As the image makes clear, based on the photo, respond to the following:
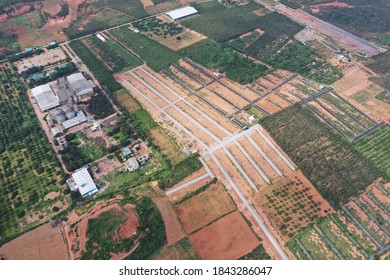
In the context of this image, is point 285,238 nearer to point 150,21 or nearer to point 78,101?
point 78,101

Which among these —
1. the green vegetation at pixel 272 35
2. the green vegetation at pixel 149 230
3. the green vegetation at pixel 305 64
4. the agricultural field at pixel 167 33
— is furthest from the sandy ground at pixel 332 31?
the green vegetation at pixel 149 230

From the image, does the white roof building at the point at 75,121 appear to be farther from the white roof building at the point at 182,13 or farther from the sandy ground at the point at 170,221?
the white roof building at the point at 182,13

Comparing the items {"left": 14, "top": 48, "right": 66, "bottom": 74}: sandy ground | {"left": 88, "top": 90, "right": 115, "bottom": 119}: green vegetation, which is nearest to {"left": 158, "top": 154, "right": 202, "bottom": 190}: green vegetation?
{"left": 88, "top": 90, "right": 115, "bottom": 119}: green vegetation

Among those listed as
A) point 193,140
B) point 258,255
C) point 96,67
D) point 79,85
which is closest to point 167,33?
point 96,67

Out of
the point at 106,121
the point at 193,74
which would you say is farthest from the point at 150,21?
the point at 106,121

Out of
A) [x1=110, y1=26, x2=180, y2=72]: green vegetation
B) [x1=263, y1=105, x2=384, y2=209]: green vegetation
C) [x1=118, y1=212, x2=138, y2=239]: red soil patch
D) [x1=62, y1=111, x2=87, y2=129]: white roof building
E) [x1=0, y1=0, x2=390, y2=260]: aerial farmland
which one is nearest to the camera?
[x1=118, y1=212, x2=138, y2=239]: red soil patch

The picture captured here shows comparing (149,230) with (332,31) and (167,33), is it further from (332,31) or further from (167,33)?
(332,31)

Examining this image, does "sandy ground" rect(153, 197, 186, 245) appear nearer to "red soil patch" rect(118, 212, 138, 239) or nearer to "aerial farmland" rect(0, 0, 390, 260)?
"aerial farmland" rect(0, 0, 390, 260)
